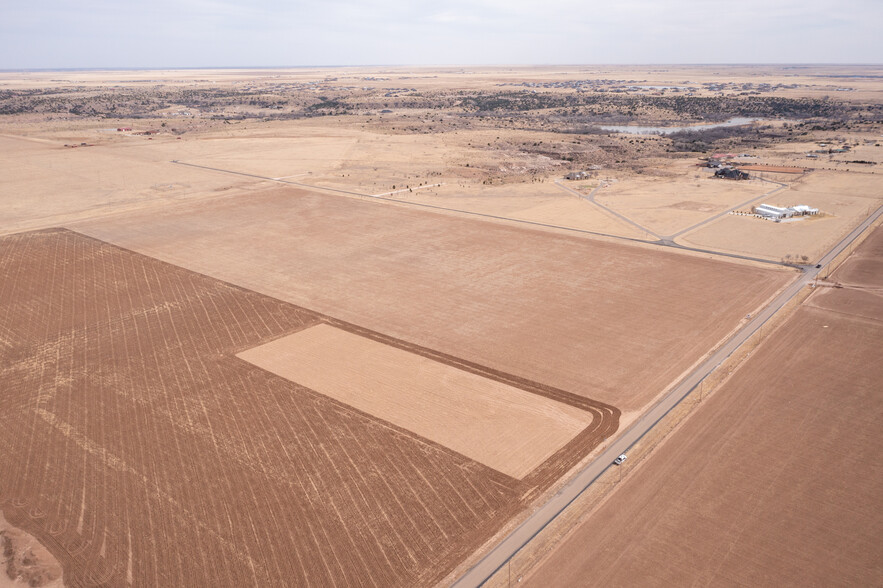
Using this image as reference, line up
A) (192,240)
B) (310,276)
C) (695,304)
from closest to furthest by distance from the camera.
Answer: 1. (695,304)
2. (310,276)
3. (192,240)

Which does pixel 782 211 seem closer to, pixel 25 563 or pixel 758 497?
pixel 758 497

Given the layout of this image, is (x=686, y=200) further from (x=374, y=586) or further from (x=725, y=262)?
(x=374, y=586)

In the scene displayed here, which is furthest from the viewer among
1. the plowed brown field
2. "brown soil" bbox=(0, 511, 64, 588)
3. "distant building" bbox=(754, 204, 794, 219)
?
"distant building" bbox=(754, 204, 794, 219)

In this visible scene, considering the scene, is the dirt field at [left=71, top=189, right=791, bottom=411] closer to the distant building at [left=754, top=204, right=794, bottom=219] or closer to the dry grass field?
the dry grass field

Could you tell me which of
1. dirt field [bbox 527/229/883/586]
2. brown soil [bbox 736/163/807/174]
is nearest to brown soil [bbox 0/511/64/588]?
dirt field [bbox 527/229/883/586]

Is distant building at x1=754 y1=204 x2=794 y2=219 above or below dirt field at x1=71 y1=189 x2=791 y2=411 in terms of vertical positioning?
above

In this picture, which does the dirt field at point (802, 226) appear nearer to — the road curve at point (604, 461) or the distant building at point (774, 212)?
the distant building at point (774, 212)

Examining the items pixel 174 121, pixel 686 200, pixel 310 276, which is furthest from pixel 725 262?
pixel 174 121
